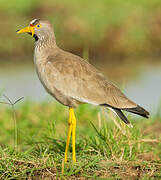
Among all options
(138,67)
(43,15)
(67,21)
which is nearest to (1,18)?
(43,15)

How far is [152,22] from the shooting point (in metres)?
14.0

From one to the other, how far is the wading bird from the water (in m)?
4.10

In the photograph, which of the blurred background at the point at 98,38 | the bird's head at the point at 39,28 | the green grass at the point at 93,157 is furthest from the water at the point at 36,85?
the bird's head at the point at 39,28

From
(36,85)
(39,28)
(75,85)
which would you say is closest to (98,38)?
(36,85)

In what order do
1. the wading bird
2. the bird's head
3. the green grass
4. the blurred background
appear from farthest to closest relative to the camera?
1. the blurred background
2. the bird's head
3. the wading bird
4. the green grass

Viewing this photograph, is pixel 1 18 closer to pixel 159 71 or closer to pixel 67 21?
pixel 67 21

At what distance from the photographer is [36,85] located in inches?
393

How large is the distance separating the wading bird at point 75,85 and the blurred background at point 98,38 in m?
6.55

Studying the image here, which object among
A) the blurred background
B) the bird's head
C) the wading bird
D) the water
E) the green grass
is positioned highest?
the blurred background

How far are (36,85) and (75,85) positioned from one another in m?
6.03

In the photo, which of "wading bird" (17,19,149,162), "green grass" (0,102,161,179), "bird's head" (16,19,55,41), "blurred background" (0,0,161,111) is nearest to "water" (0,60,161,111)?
"blurred background" (0,0,161,111)

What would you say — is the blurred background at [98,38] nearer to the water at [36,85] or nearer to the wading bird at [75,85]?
the water at [36,85]

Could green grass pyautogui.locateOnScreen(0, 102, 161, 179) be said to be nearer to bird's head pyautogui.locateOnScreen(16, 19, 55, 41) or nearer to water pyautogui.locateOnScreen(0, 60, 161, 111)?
bird's head pyautogui.locateOnScreen(16, 19, 55, 41)

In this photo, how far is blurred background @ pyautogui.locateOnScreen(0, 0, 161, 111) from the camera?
38.4ft
